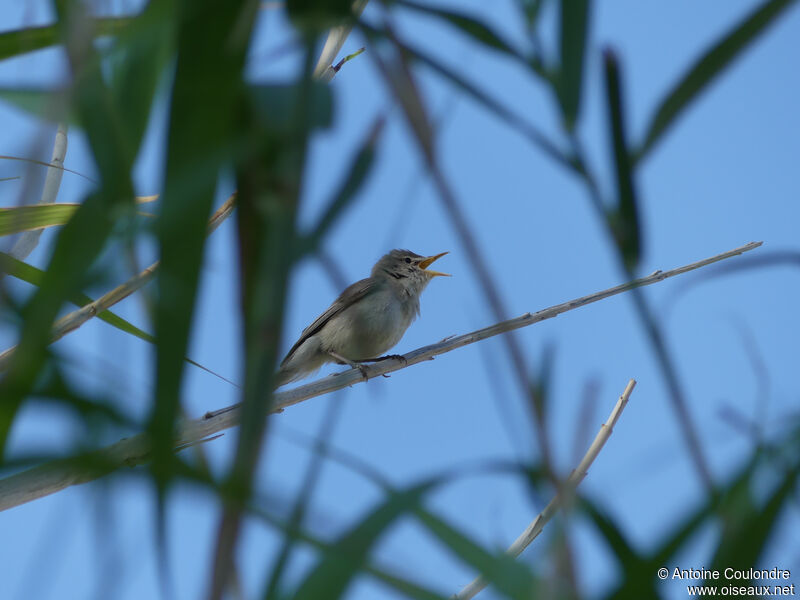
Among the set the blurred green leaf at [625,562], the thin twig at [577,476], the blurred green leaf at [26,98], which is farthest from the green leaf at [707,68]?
the thin twig at [577,476]

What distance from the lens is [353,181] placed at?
1.02 m

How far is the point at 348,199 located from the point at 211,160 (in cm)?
19

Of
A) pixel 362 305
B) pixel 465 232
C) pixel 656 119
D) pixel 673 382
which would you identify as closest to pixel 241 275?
pixel 465 232

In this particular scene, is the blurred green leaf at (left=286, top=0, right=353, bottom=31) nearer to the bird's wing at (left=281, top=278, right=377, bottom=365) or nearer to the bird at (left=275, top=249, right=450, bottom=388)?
the bird at (left=275, top=249, right=450, bottom=388)

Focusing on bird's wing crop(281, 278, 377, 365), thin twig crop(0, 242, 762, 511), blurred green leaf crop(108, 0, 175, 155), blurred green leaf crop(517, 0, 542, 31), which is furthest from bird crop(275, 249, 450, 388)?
blurred green leaf crop(517, 0, 542, 31)

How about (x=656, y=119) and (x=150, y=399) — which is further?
(x=656, y=119)

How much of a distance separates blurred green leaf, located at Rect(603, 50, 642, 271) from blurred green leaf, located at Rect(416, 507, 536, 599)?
0.49 m

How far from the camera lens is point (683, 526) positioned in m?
0.94

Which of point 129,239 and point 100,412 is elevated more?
point 129,239

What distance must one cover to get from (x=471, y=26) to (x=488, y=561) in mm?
797

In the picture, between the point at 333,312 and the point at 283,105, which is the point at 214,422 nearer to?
the point at 283,105

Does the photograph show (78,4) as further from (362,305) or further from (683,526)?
(362,305)

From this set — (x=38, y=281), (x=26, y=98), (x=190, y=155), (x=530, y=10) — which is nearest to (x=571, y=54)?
(x=530, y=10)

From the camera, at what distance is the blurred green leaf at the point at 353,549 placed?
0.95 meters
